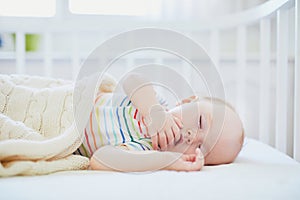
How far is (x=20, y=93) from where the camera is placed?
37.5 inches

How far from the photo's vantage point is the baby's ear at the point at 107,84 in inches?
41.7

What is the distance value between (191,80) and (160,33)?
0.23m

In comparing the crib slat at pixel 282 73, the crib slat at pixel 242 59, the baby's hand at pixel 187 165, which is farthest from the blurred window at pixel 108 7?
the baby's hand at pixel 187 165

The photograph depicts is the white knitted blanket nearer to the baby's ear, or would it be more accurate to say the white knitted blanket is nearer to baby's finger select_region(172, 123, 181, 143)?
the baby's ear

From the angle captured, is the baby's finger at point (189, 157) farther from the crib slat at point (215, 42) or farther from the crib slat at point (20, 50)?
the crib slat at point (20, 50)

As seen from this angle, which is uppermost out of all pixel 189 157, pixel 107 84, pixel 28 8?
pixel 28 8

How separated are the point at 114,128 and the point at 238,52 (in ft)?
2.24

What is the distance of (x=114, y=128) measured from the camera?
3.07 ft

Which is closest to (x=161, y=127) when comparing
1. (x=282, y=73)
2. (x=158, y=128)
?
(x=158, y=128)

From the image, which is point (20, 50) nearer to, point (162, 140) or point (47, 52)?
point (47, 52)

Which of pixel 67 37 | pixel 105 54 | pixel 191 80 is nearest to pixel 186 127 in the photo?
pixel 191 80

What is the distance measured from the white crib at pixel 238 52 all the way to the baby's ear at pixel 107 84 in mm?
370

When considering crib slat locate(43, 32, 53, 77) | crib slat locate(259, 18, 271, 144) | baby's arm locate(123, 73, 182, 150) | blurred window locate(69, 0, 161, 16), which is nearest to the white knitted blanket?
baby's arm locate(123, 73, 182, 150)

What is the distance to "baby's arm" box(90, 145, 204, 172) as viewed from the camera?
2.72 feet
